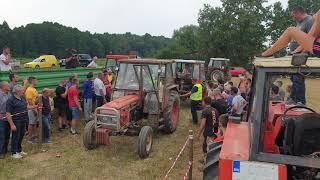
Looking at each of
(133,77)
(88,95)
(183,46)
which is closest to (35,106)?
(88,95)

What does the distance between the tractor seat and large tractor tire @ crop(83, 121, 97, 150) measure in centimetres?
605

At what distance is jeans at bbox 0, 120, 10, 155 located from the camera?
8.52 m

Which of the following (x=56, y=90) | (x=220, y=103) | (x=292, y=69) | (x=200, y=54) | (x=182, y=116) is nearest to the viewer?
(x=292, y=69)

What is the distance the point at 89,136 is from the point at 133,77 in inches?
75.4

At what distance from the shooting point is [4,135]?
8.62m

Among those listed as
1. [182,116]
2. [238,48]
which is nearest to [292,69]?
[182,116]

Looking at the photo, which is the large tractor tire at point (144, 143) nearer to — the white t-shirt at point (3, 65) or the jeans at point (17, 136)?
the jeans at point (17, 136)

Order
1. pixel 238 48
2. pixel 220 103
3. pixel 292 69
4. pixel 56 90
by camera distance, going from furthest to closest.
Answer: pixel 238 48, pixel 56 90, pixel 220 103, pixel 292 69

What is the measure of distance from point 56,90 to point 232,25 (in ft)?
111

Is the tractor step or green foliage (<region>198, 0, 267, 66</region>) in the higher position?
green foliage (<region>198, 0, 267, 66</region>)

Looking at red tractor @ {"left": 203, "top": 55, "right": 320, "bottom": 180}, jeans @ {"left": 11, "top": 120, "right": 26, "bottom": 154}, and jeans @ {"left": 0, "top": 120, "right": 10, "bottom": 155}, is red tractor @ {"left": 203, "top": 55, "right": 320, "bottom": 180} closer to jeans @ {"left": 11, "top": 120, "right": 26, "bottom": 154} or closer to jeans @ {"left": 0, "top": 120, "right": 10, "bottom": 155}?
jeans @ {"left": 11, "top": 120, "right": 26, "bottom": 154}

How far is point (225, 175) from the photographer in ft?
11.5

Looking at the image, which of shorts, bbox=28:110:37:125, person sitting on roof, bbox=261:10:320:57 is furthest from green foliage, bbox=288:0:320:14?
person sitting on roof, bbox=261:10:320:57

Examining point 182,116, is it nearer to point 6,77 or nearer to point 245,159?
point 6,77
